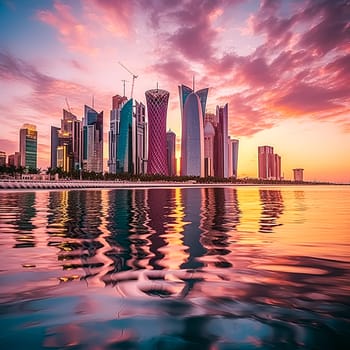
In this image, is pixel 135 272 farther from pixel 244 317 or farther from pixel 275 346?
pixel 275 346

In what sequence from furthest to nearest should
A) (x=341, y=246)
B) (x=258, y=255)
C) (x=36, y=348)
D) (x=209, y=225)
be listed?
(x=209, y=225), (x=341, y=246), (x=258, y=255), (x=36, y=348)

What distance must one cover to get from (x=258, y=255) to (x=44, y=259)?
567 cm

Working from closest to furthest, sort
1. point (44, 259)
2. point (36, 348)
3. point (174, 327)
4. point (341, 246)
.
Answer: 1. point (36, 348)
2. point (174, 327)
3. point (44, 259)
4. point (341, 246)

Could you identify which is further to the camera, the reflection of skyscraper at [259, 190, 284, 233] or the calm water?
the reflection of skyscraper at [259, 190, 284, 233]

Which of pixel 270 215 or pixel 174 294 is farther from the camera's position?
pixel 270 215

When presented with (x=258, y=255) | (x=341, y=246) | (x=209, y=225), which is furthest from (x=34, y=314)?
(x=209, y=225)

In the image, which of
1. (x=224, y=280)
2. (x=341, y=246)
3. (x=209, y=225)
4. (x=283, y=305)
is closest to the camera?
(x=283, y=305)

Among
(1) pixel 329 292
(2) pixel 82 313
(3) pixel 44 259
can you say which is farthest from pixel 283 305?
(3) pixel 44 259

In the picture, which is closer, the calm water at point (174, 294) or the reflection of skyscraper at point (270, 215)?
the calm water at point (174, 294)

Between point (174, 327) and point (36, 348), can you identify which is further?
point (174, 327)

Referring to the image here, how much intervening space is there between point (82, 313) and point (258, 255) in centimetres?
552

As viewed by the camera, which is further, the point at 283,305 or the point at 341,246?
the point at 341,246

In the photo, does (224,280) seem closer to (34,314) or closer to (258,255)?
(258,255)

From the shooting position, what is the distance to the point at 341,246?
10.1m
